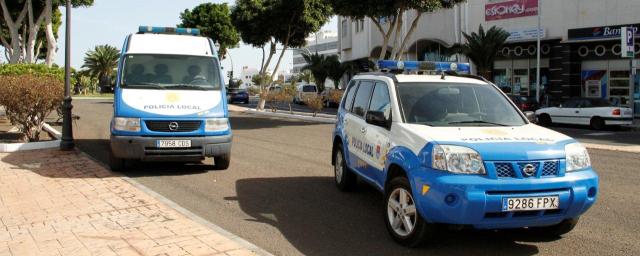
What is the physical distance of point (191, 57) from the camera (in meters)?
10.2

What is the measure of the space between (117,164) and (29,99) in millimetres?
3973

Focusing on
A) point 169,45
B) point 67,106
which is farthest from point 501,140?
point 67,106

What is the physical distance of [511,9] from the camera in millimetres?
30547

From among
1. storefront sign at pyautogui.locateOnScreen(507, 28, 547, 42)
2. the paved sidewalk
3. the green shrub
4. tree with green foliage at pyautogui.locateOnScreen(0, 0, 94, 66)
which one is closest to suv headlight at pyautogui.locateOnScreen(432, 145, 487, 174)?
the paved sidewalk

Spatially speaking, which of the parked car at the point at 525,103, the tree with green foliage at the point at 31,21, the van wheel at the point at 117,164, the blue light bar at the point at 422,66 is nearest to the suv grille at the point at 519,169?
the blue light bar at the point at 422,66

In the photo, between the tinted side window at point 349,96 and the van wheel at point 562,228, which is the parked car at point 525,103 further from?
the van wheel at point 562,228

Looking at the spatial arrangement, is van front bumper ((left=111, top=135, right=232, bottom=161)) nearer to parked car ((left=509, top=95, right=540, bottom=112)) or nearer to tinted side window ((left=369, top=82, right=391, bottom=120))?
tinted side window ((left=369, top=82, right=391, bottom=120))

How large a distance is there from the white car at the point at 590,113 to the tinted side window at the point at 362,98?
15.9m

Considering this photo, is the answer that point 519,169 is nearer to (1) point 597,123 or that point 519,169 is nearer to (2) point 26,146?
(2) point 26,146

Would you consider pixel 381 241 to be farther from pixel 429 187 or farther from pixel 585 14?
pixel 585 14

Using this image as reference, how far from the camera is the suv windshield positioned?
5.77 m

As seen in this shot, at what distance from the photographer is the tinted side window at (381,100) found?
6121 mm

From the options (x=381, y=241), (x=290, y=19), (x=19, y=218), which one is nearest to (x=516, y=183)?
(x=381, y=241)

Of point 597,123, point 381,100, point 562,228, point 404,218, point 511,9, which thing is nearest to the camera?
point 404,218
